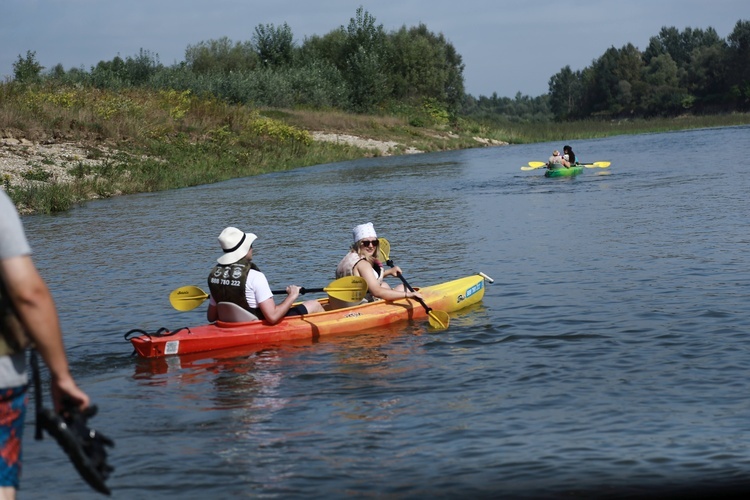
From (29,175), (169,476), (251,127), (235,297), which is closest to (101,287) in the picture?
(235,297)

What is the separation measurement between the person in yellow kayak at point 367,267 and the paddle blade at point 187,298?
1.32 meters

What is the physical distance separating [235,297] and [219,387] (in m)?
1.24

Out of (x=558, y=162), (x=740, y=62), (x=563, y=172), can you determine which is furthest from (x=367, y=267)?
(x=740, y=62)

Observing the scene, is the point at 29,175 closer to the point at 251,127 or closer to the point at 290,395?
the point at 251,127

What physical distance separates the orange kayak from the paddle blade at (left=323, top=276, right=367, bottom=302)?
18 centimetres

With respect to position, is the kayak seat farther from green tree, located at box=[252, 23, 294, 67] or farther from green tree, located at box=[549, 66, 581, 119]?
green tree, located at box=[549, 66, 581, 119]

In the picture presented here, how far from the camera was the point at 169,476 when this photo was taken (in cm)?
567

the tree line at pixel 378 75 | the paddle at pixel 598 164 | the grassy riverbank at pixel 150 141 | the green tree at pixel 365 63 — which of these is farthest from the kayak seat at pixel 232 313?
the green tree at pixel 365 63

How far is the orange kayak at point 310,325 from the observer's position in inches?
346

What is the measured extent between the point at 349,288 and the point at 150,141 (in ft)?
85.6

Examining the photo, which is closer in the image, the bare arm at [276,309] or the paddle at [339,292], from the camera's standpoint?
the bare arm at [276,309]

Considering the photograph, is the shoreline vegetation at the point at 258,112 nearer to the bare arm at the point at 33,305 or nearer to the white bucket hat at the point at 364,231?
the white bucket hat at the point at 364,231

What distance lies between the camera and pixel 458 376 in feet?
25.3

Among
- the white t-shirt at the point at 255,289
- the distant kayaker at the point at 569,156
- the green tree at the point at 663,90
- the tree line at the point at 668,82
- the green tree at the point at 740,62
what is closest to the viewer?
the white t-shirt at the point at 255,289
